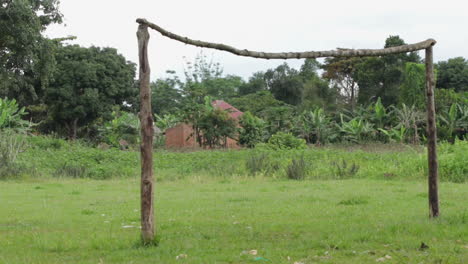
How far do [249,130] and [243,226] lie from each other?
2221 cm

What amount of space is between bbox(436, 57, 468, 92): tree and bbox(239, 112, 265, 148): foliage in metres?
18.8

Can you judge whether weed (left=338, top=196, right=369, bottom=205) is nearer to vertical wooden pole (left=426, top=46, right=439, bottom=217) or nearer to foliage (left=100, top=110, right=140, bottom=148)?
vertical wooden pole (left=426, top=46, right=439, bottom=217)

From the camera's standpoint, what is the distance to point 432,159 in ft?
23.2

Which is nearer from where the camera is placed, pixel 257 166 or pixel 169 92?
pixel 257 166

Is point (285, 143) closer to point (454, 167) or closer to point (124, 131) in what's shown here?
point (124, 131)

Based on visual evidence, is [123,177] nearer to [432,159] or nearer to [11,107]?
[11,107]

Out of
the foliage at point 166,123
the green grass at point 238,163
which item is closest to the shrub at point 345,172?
the green grass at point 238,163

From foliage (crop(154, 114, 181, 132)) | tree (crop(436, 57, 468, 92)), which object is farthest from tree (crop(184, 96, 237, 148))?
tree (crop(436, 57, 468, 92))

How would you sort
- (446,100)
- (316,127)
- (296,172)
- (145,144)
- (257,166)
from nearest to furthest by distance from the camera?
1. (145,144)
2. (296,172)
3. (257,166)
4. (316,127)
5. (446,100)

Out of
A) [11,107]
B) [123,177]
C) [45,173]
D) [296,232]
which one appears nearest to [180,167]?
[123,177]

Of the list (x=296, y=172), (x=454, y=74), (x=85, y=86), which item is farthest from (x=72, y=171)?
(x=454, y=74)

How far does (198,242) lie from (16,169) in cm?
1322

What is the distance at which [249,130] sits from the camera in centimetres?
2931

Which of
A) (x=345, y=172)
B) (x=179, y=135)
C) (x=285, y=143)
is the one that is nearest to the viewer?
(x=345, y=172)
